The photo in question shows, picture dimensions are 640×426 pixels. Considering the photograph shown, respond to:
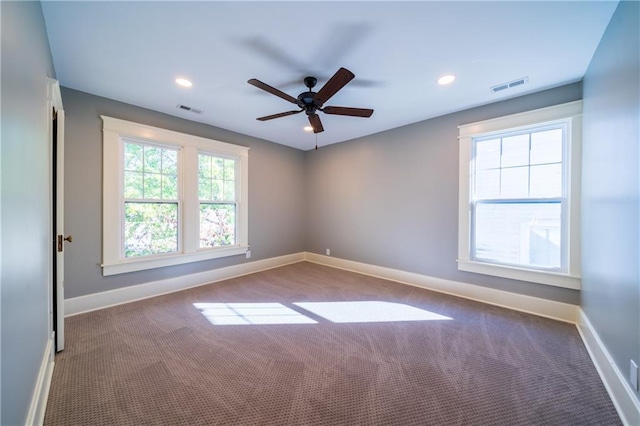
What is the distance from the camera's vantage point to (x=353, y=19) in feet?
5.72

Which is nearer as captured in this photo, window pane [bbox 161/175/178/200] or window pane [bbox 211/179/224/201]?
window pane [bbox 161/175/178/200]

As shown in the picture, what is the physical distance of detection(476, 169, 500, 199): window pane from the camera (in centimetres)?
310

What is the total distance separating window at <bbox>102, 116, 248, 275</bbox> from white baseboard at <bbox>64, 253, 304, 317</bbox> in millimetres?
252

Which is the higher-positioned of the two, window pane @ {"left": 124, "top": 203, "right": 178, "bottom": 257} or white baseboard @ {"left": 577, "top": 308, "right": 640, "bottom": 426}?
window pane @ {"left": 124, "top": 203, "right": 178, "bottom": 257}

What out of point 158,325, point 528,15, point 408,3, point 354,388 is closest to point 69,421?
point 158,325

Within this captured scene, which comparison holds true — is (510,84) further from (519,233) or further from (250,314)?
(250,314)

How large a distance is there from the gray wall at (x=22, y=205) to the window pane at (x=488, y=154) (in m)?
4.08

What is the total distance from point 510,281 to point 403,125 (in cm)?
261

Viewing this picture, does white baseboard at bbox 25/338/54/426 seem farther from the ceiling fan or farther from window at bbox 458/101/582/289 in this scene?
window at bbox 458/101/582/289

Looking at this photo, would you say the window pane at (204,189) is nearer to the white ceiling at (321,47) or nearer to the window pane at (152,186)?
the window pane at (152,186)

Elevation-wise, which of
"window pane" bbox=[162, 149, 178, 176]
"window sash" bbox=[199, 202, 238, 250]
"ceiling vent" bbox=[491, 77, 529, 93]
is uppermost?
"ceiling vent" bbox=[491, 77, 529, 93]

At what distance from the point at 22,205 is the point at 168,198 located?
2.42 m

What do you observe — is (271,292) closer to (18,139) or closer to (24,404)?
(24,404)

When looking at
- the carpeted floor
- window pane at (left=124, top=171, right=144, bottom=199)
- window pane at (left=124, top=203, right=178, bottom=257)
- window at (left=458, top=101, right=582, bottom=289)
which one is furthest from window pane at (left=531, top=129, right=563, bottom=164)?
window pane at (left=124, top=171, right=144, bottom=199)
